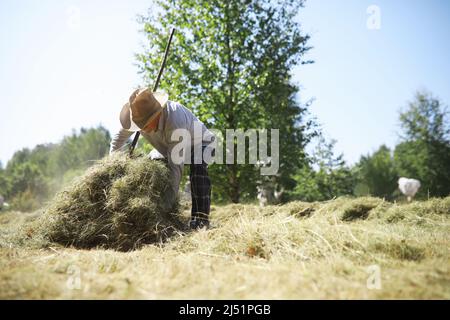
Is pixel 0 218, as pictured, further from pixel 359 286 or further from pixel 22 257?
pixel 359 286

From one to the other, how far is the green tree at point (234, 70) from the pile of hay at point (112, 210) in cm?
476

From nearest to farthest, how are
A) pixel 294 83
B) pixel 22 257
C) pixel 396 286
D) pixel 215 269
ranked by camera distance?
pixel 396 286 < pixel 215 269 < pixel 22 257 < pixel 294 83

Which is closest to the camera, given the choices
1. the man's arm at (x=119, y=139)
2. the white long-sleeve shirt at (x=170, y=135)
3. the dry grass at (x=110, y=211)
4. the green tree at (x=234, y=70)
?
the dry grass at (x=110, y=211)

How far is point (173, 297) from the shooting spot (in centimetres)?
160

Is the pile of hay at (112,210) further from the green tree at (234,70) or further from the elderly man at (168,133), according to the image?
the green tree at (234,70)

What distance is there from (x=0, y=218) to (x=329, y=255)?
8461 mm

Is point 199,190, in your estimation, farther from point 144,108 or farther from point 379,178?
point 379,178

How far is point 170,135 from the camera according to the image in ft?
13.3

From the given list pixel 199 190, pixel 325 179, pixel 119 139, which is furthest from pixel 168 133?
pixel 325 179

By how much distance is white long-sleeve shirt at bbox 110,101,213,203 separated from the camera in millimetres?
4023

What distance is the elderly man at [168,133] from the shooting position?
3.88 meters

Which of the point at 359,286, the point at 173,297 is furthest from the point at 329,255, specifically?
the point at 173,297

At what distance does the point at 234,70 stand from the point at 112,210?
20.5ft

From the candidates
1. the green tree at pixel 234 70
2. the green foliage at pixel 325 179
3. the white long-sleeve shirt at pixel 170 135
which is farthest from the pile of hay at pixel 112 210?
the green foliage at pixel 325 179
